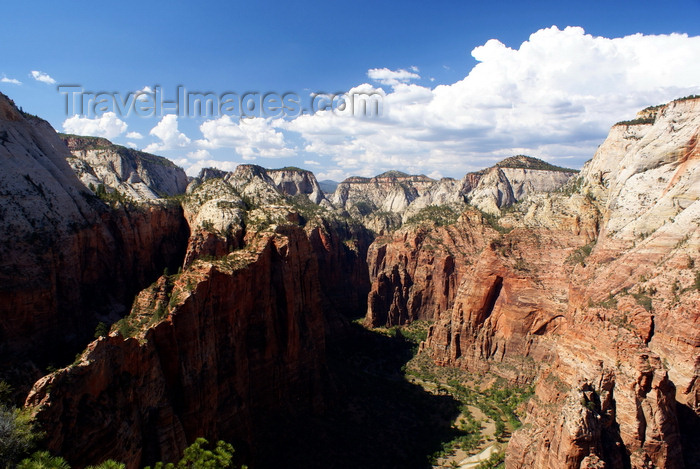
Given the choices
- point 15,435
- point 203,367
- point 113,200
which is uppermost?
point 113,200

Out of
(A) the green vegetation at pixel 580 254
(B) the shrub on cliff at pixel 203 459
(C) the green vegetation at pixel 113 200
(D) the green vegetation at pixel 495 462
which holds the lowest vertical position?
(D) the green vegetation at pixel 495 462

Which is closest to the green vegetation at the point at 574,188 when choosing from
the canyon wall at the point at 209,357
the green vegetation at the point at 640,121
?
the green vegetation at the point at 640,121

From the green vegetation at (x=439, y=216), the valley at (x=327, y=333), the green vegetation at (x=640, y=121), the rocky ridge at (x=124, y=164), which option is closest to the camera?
the valley at (x=327, y=333)

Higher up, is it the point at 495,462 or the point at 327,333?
the point at 327,333

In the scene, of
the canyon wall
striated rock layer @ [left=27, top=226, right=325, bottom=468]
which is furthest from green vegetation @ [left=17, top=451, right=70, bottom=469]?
striated rock layer @ [left=27, top=226, right=325, bottom=468]

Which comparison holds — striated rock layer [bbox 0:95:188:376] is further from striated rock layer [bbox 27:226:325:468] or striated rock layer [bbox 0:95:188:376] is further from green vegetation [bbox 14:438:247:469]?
green vegetation [bbox 14:438:247:469]

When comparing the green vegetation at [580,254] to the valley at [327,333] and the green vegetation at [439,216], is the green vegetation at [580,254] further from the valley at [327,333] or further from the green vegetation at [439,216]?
the green vegetation at [439,216]

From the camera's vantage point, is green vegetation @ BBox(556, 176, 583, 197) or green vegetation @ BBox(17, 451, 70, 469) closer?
green vegetation @ BBox(17, 451, 70, 469)

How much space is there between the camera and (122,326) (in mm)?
33719

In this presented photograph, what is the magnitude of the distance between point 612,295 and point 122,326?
170 ft

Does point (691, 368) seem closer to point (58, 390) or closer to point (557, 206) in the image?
point (557, 206)

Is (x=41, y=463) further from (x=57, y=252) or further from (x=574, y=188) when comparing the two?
(x=574, y=188)

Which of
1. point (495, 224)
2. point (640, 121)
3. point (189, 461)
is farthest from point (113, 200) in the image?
point (640, 121)

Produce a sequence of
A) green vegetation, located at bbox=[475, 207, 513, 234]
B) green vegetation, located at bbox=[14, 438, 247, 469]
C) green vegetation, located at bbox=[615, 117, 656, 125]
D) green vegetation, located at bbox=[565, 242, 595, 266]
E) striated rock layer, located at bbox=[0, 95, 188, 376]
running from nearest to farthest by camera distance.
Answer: green vegetation, located at bbox=[14, 438, 247, 469] → striated rock layer, located at bbox=[0, 95, 188, 376] → green vegetation, located at bbox=[565, 242, 595, 266] → green vegetation, located at bbox=[615, 117, 656, 125] → green vegetation, located at bbox=[475, 207, 513, 234]
